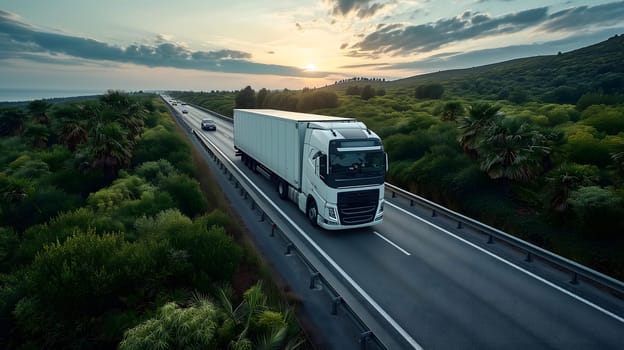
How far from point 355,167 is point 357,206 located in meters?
1.62

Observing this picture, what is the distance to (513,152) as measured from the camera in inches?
604

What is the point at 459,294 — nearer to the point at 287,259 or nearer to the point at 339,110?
the point at 287,259

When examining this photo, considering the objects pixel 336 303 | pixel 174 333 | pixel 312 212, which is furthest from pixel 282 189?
pixel 174 333

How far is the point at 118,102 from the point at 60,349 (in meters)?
26.5

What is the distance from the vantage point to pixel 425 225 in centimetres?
1445

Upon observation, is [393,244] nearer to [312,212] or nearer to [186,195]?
[312,212]

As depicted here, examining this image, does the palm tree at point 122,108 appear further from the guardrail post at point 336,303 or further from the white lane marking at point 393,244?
the guardrail post at point 336,303

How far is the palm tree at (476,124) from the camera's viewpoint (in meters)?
17.6

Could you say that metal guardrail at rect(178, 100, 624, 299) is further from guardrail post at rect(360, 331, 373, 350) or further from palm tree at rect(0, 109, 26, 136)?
palm tree at rect(0, 109, 26, 136)

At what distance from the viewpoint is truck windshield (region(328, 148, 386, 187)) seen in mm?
12422

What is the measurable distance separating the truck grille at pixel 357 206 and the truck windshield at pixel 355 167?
0.45 meters

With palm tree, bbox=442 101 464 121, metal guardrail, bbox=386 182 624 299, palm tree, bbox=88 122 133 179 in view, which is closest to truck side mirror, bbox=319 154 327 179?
metal guardrail, bbox=386 182 624 299

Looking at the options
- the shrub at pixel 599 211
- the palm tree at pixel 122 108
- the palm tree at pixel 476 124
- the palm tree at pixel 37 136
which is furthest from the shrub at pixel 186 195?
the palm tree at pixel 37 136

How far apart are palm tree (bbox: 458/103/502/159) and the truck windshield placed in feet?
24.9
